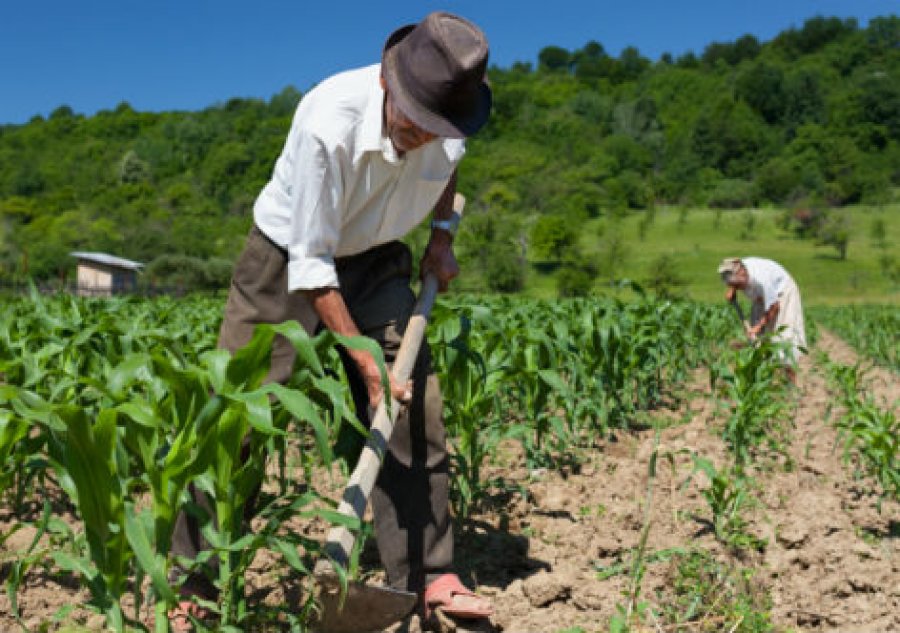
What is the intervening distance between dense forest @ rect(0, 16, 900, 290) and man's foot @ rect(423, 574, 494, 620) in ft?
149

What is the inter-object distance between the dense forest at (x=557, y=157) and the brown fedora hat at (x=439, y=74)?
1787 inches

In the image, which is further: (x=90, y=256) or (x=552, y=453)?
(x=90, y=256)

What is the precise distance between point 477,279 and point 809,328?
3126 cm

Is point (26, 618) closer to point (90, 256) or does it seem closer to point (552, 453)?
point (552, 453)

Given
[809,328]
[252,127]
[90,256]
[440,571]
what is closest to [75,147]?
[252,127]

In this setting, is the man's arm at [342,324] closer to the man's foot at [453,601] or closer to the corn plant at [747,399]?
the man's foot at [453,601]

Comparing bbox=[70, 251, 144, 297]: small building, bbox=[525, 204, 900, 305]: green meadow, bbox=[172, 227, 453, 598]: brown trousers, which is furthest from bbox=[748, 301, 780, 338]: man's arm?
bbox=[70, 251, 144, 297]: small building

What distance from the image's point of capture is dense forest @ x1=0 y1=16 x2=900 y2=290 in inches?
2547

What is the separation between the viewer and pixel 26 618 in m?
2.40

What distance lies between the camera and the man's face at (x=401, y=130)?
228cm

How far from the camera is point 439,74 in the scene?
2.20 metres

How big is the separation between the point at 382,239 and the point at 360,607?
1.16 meters

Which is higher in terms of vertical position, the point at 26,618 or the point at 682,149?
the point at 682,149

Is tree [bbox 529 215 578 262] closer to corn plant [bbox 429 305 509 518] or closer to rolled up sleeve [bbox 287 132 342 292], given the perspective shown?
corn plant [bbox 429 305 509 518]
